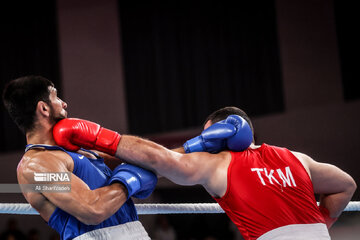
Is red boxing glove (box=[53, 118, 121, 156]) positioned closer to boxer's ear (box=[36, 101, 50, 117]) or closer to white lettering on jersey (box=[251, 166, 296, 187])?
boxer's ear (box=[36, 101, 50, 117])

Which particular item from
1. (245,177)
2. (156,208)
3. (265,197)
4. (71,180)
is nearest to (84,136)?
(71,180)

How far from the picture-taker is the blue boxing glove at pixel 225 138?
1977 millimetres

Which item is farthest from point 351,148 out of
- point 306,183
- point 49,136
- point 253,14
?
point 49,136

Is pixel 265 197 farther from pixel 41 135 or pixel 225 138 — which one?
pixel 41 135

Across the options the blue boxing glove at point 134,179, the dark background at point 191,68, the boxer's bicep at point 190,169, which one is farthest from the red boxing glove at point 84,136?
the dark background at point 191,68

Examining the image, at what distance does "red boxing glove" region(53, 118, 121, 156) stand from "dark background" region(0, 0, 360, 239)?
4.75 meters

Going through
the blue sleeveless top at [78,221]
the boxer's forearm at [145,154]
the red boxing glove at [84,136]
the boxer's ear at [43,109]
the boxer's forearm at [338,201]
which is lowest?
the boxer's forearm at [338,201]

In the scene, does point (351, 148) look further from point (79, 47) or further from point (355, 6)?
point (79, 47)

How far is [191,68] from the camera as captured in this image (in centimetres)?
841

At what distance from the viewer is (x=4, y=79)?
340 inches

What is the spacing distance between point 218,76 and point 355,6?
2.60 metres

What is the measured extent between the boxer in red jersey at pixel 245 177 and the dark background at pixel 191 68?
4.65m

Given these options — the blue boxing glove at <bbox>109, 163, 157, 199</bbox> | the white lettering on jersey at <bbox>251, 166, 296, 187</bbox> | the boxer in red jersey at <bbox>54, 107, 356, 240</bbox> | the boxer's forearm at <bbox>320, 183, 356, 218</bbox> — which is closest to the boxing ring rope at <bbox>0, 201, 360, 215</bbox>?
the boxer's forearm at <bbox>320, 183, 356, 218</bbox>

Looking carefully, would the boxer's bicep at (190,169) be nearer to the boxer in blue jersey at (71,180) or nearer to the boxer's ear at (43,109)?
the boxer in blue jersey at (71,180)
